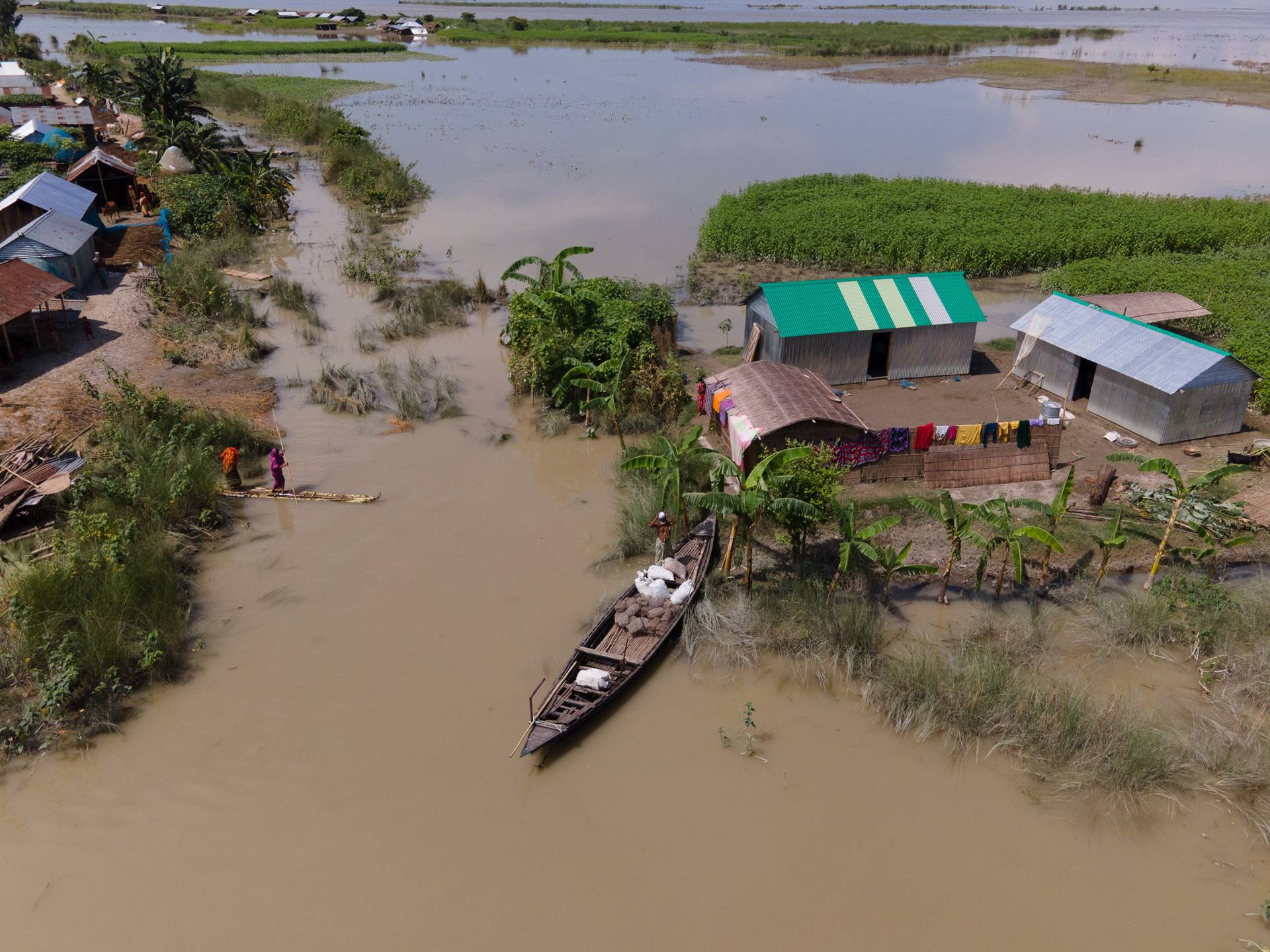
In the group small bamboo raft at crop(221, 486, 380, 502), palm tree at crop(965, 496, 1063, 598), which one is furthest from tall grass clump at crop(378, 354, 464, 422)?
palm tree at crop(965, 496, 1063, 598)

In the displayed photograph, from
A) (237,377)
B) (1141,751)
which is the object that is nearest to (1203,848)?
(1141,751)

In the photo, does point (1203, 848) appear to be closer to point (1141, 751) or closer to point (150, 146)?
point (1141, 751)

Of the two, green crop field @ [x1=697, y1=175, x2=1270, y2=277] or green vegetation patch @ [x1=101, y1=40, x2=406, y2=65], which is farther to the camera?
green vegetation patch @ [x1=101, y1=40, x2=406, y2=65]

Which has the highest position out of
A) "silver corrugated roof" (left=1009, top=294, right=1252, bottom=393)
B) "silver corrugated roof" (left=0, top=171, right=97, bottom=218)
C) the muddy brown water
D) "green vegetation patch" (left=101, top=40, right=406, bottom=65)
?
"green vegetation patch" (left=101, top=40, right=406, bottom=65)

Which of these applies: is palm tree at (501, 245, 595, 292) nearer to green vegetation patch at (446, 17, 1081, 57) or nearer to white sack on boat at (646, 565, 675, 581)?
white sack on boat at (646, 565, 675, 581)

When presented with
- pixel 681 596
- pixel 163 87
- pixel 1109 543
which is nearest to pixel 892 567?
pixel 681 596

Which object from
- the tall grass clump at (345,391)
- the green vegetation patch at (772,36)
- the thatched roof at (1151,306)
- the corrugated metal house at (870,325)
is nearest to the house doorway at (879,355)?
A: the corrugated metal house at (870,325)

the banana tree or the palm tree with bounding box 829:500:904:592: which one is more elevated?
the palm tree with bounding box 829:500:904:592
